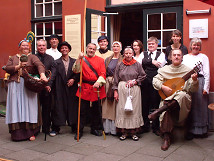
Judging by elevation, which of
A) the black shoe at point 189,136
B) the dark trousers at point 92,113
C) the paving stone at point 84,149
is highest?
the dark trousers at point 92,113

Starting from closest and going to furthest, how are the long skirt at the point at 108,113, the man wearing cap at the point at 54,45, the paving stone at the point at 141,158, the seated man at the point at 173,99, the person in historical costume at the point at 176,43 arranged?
the paving stone at the point at 141,158 < the seated man at the point at 173,99 < the person in historical costume at the point at 176,43 < the long skirt at the point at 108,113 < the man wearing cap at the point at 54,45

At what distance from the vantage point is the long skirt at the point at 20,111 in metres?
5.46

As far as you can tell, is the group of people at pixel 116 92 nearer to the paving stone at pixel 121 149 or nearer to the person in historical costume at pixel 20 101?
the person in historical costume at pixel 20 101

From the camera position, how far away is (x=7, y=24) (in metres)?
9.51

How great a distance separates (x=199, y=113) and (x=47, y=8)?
546cm

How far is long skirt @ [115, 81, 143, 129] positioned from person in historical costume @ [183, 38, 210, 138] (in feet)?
3.25

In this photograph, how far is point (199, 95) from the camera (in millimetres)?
5699

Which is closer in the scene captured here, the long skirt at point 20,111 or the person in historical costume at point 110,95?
the long skirt at point 20,111

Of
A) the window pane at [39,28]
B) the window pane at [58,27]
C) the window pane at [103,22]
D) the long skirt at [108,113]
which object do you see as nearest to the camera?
the long skirt at [108,113]

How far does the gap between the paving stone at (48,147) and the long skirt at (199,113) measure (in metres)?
2.36

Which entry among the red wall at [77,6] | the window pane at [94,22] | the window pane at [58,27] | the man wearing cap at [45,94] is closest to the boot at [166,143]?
the man wearing cap at [45,94]

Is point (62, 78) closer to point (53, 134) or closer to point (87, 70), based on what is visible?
point (87, 70)

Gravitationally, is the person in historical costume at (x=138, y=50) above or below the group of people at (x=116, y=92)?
above

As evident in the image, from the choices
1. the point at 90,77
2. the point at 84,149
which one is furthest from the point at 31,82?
the point at 84,149
